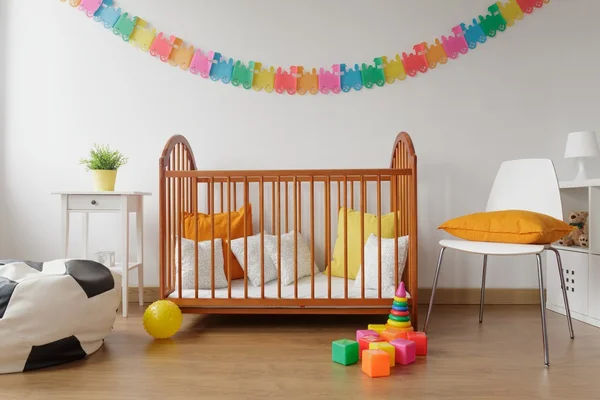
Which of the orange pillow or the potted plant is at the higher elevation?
the potted plant

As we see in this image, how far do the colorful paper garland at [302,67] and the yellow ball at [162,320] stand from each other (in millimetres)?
1389

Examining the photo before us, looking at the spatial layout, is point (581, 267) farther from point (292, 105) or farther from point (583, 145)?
point (292, 105)

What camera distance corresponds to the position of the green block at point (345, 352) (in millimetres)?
1707

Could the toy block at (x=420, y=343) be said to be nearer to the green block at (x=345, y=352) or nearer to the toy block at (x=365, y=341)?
the toy block at (x=365, y=341)

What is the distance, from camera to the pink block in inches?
67.6

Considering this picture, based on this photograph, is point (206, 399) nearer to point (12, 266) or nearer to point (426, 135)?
point (12, 266)

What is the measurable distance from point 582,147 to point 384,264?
49.0 inches

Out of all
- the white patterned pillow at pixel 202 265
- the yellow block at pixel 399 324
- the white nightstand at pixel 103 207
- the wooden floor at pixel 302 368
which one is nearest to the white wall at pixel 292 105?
the white nightstand at pixel 103 207

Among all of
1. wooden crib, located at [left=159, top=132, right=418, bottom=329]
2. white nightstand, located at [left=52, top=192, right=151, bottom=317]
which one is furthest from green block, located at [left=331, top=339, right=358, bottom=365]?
white nightstand, located at [left=52, top=192, right=151, bottom=317]

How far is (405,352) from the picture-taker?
172 centimetres

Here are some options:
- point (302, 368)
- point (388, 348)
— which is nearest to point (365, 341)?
point (388, 348)

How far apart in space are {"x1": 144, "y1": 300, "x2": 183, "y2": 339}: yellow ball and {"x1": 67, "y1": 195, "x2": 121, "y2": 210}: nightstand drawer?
666mm

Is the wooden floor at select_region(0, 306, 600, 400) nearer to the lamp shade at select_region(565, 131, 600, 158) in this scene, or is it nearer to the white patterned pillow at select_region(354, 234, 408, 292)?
the white patterned pillow at select_region(354, 234, 408, 292)

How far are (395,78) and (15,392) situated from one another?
230 cm
